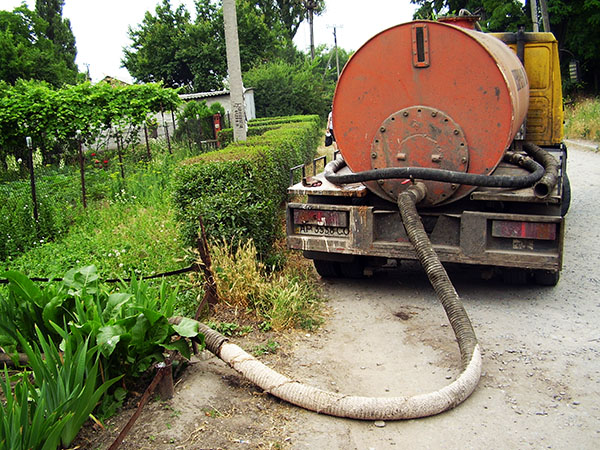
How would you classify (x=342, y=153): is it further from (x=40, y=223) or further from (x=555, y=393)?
(x=40, y=223)

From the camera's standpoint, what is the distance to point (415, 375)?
4297mm

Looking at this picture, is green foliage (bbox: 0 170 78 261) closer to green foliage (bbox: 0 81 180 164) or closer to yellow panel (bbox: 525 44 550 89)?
green foliage (bbox: 0 81 180 164)

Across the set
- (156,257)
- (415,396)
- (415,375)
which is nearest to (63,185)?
(156,257)

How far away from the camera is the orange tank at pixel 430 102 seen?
5.17 meters

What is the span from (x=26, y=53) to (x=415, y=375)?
29730 millimetres

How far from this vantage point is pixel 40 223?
8367mm

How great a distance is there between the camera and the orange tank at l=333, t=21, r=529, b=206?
517cm

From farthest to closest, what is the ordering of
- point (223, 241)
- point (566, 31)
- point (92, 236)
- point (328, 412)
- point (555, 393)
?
point (566, 31)
point (92, 236)
point (223, 241)
point (555, 393)
point (328, 412)

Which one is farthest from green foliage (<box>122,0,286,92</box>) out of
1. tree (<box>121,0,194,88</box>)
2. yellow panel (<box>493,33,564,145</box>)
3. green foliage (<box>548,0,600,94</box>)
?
yellow panel (<box>493,33,564,145</box>)

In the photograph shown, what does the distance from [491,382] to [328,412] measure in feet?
4.11

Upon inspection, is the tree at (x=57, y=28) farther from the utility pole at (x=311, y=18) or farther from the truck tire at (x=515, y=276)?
→ the truck tire at (x=515, y=276)

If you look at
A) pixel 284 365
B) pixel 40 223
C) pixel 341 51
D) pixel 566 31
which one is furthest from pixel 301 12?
pixel 284 365

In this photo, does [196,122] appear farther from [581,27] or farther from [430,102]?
[581,27]

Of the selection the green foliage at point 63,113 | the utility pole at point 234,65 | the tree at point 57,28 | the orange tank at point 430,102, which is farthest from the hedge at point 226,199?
the tree at point 57,28
